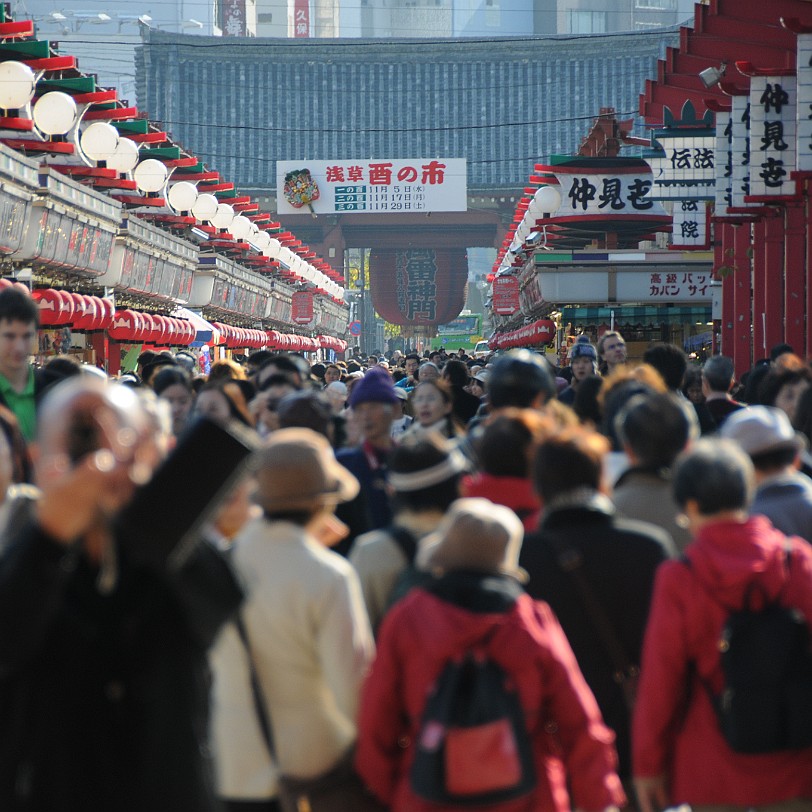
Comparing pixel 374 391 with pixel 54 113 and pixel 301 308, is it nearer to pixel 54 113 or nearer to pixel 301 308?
pixel 54 113

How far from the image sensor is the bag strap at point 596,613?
3.89 m

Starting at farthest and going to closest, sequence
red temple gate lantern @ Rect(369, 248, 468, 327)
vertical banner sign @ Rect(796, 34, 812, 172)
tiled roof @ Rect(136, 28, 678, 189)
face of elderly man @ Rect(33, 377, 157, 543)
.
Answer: tiled roof @ Rect(136, 28, 678, 189)
red temple gate lantern @ Rect(369, 248, 468, 327)
vertical banner sign @ Rect(796, 34, 812, 172)
face of elderly man @ Rect(33, 377, 157, 543)

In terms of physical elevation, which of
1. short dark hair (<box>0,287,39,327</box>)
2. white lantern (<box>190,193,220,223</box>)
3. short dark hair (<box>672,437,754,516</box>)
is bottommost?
short dark hair (<box>672,437,754,516</box>)

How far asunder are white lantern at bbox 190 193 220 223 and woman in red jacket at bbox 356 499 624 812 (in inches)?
1183

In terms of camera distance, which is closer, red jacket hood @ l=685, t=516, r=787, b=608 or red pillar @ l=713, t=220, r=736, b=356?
red jacket hood @ l=685, t=516, r=787, b=608

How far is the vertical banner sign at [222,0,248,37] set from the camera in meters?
142

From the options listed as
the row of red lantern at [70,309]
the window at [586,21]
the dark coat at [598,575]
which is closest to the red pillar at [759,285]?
the row of red lantern at [70,309]

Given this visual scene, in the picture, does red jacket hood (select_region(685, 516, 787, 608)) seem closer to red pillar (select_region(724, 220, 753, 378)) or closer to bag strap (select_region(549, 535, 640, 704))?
bag strap (select_region(549, 535, 640, 704))

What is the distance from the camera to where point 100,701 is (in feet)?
8.26

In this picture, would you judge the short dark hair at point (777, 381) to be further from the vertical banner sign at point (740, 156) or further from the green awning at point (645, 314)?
the green awning at point (645, 314)

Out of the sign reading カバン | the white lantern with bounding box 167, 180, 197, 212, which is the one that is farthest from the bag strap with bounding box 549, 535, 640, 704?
the sign reading カバン

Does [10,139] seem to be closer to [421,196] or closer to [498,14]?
[421,196]

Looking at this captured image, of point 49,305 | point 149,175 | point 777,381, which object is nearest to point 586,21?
point 149,175

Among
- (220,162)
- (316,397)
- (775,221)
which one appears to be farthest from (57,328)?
(220,162)
